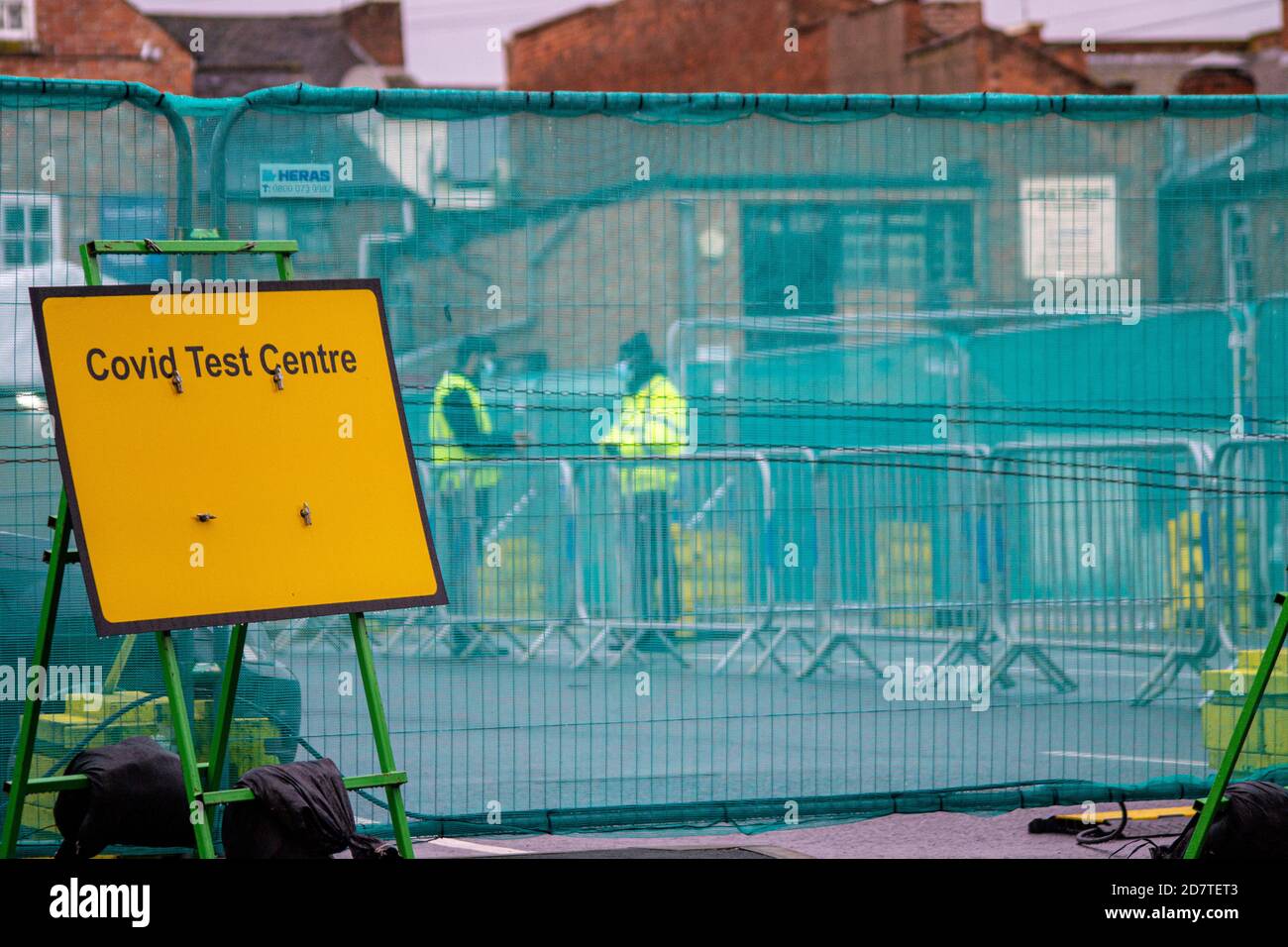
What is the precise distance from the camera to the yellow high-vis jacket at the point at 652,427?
733 cm

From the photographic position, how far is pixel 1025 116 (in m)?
7.64

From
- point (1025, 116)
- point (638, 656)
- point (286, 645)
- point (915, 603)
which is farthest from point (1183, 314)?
point (286, 645)

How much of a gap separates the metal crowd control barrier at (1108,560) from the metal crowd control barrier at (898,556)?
181 mm

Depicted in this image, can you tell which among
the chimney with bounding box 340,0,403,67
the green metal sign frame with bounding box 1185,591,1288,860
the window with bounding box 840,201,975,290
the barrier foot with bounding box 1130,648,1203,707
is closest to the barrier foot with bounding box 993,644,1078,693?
the barrier foot with bounding box 1130,648,1203,707

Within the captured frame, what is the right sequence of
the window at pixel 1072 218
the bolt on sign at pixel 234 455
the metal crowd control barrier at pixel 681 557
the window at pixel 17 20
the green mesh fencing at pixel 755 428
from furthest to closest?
the window at pixel 17 20
the window at pixel 1072 218
the metal crowd control barrier at pixel 681 557
the green mesh fencing at pixel 755 428
the bolt on sign at pixel 234 455

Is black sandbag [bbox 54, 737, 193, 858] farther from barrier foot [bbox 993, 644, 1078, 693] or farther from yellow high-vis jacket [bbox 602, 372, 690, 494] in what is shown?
barrier foot [bbox 993, 644, 1078, 693]

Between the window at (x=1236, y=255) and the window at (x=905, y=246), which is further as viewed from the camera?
the window at (x=1236, y=255)

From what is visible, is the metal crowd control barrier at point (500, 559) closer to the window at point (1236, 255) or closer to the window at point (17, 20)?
the window at point (1236, 255)

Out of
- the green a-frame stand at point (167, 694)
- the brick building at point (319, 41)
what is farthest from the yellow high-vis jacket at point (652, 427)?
the brick building at point (319, 41)

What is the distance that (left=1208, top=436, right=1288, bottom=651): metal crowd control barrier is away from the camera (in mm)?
7871

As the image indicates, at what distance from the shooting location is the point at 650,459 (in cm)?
741

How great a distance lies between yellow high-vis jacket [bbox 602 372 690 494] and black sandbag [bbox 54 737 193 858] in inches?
94.7
